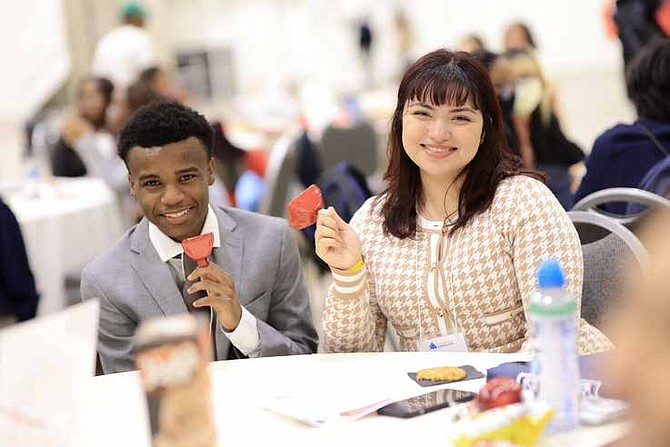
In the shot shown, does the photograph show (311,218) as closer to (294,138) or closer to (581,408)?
(581,408)

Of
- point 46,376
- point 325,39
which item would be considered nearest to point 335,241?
point 46,376

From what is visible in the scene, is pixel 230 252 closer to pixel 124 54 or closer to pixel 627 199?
pixel 627 199

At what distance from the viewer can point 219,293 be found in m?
2.21

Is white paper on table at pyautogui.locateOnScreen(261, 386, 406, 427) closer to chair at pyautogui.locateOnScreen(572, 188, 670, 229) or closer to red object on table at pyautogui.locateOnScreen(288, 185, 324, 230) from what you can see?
red object on table at pyautogui.locateOnScreen(288, 185, 324, 230)

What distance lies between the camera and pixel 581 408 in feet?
5.14

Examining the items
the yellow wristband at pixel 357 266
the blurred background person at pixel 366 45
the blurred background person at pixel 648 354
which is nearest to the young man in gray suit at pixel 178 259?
the yellow wristband at pixel 357 266

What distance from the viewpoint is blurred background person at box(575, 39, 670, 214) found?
129 inches

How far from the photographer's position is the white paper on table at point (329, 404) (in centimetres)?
168

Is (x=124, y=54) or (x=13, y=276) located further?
(x=124, y=54)

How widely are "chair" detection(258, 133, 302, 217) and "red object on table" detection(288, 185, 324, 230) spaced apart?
3.11m

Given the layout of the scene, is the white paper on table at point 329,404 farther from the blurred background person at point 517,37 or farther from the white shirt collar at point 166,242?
the blurred background person at point 517,37

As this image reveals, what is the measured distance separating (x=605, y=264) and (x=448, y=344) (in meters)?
0.45

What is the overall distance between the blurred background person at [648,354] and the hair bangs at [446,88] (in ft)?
3.88

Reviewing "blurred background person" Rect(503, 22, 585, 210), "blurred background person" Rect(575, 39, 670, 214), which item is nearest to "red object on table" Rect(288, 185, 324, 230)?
Result: "blurred background person" Rect(575, 39, 670, 214)
